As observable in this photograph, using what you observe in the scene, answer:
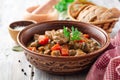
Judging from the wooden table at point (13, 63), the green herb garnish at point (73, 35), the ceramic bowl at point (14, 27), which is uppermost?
the green herb garnish at point (73, 35)

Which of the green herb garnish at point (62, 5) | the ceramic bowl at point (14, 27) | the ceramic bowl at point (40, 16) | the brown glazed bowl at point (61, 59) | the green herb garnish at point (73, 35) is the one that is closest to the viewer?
the brown glazed bowl at point (61, 59)

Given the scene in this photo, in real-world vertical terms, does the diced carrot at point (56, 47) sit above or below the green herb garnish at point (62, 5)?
above

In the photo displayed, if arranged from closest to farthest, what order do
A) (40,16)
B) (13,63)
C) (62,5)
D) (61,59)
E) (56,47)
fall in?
(61,59) → (56,47) → (13,63) → (40,16) → (62,5)

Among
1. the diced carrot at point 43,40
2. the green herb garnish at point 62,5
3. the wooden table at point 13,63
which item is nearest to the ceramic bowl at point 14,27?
the wooden table at point 13,63

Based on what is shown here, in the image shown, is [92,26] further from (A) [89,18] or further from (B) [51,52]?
(B) [51,52]

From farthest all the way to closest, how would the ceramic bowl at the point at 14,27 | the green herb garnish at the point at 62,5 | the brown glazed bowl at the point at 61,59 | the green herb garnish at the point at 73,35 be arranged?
the green herb garnish at the point at 62,5 < the ceramic bowl at the point at 14,27 < the green herb garnish at the point at 73,35 < the brown glazed bowl at the point at 61,59

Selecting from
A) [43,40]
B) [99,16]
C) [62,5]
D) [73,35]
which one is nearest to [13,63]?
[43,40]

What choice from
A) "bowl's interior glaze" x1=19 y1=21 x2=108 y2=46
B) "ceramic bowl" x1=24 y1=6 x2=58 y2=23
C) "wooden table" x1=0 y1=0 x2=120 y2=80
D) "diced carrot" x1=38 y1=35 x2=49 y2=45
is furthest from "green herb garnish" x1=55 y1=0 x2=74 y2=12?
"diced carrot" x1=38 y1=35 x2=49 y2=45

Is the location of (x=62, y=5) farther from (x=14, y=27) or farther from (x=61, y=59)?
(x=61, y=59)

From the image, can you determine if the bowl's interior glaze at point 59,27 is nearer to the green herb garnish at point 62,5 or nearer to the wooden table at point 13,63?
the wooden table at point 13,63

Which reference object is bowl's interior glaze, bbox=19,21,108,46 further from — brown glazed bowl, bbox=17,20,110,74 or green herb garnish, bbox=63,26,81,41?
green herb garnish, bbox=63,26,81,41

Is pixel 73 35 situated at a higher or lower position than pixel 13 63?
higher

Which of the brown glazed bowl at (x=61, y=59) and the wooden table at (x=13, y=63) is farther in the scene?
the wooden table at (x=13, y=63)
